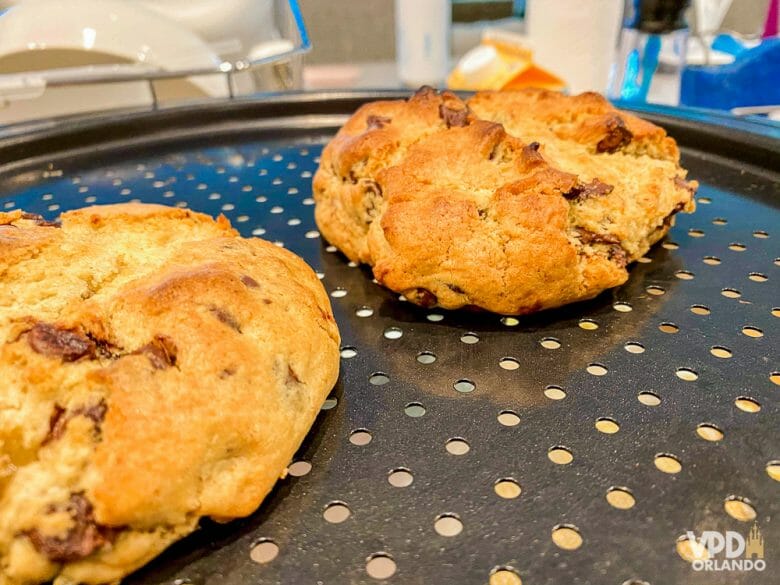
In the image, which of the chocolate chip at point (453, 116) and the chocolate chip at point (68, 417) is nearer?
the chocolate chip at point (68, 417)

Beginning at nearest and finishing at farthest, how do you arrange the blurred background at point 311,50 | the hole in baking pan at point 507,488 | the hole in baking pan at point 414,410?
the hole in baking pan at point 507,488 → the hole in baking pan at point 414,410 → the blurred background at point 311,50

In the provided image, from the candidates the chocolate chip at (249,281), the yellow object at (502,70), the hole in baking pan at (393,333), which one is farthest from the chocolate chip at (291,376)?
the yellow object at (502,70)

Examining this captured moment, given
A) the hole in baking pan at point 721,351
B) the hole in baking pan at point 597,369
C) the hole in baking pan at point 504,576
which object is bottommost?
the hole in baking pan at point 504,576

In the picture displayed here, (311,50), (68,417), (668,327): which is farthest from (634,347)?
(311,50)

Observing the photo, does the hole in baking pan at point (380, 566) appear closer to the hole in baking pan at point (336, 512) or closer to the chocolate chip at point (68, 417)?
the hole in baking pan at point (336, 512)

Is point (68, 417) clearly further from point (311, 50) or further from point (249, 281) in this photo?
point (311, 50)

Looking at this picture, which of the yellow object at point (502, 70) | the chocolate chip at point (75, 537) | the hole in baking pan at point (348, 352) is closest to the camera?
the chocolate chip at point (75, 537)
